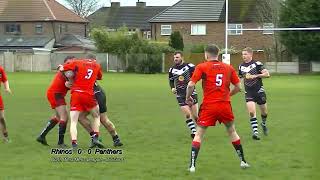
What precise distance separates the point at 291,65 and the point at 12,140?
34150 mm

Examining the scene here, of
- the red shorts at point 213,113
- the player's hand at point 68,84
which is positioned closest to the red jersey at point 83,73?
the player's hand at point 68,84

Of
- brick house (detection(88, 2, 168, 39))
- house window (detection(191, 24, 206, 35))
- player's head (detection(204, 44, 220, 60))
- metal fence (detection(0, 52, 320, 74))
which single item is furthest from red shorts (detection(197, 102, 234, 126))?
brick house (detection(88, 2, 168, 39))

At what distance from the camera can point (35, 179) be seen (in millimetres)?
9445

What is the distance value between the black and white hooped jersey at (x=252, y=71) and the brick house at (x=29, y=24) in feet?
216

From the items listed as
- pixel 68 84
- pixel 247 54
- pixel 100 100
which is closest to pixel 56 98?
pixel 68 84

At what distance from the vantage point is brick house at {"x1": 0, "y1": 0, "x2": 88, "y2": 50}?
260 ft

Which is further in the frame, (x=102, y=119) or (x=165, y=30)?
(x=165, y=30)

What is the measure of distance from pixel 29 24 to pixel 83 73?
70.0 meters

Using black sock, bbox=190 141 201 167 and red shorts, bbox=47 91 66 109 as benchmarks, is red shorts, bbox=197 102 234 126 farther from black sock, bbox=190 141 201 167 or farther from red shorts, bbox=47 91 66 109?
red shorts, bbox=47 91 66 109

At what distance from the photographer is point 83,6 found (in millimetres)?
104750

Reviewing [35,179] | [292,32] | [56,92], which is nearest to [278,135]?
[56,92]

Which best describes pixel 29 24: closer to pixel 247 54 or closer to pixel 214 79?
pixel 247 54

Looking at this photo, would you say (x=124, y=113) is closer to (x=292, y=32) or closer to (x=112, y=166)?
(x=112, y=166)

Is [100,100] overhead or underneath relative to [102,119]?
overhead
